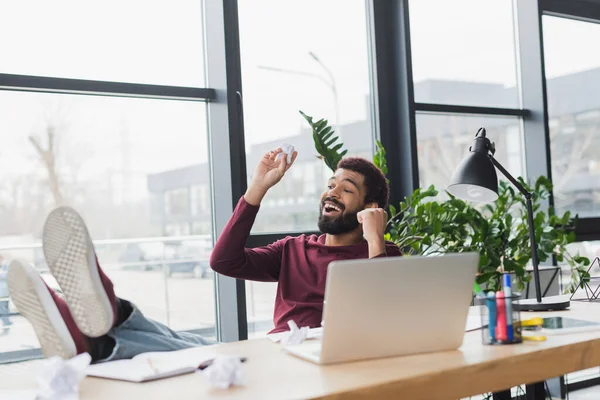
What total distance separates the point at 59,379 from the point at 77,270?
0.72ft

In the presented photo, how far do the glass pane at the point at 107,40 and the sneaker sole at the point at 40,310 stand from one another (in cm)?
165

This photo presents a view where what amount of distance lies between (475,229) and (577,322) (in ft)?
5.34

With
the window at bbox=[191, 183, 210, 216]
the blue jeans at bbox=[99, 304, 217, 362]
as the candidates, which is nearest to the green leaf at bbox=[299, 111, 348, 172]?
the window at bbox=[191, 183, 210, 216]

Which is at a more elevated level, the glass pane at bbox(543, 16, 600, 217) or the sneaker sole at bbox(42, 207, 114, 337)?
the glass pane at bbox(543, 16, 600, 217)

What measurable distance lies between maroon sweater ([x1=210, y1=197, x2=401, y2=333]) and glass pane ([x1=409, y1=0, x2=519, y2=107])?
1597 millimetres

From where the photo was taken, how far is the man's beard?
248cm

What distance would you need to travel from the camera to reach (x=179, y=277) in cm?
310

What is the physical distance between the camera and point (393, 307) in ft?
4.48

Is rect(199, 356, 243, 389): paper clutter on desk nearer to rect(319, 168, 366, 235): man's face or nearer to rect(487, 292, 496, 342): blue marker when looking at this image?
rect(487, 292, 496, 342): blue marker

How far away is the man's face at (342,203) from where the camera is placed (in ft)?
8.16

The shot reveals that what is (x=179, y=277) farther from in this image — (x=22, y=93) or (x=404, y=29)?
(x=404, y=29)

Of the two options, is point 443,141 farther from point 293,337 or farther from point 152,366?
point 152,366

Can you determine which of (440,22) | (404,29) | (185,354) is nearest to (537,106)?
(440,22)

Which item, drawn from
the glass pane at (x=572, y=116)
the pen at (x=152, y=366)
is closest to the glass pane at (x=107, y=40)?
the pen at (x=152, y=366)
